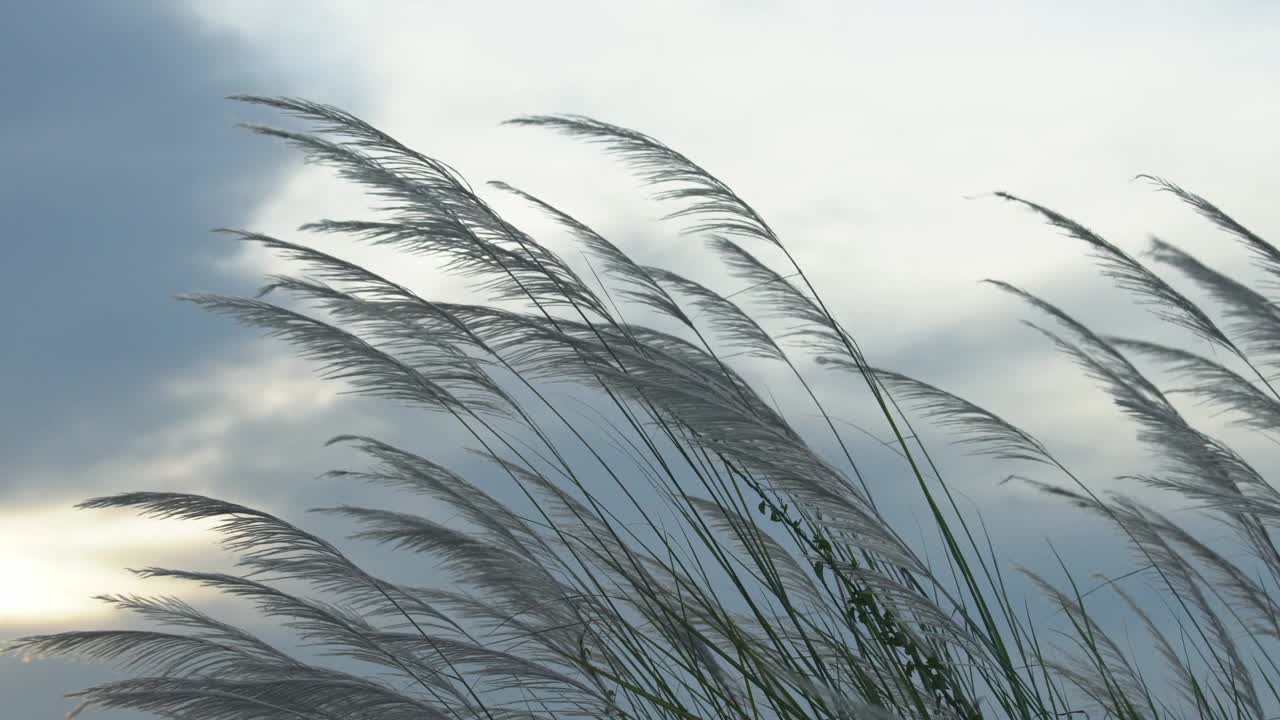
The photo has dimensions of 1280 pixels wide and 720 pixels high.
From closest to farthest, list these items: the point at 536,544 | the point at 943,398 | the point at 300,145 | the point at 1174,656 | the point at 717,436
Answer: the point at 717,436 → the point at 300,145 → the point at 943,398 → the point at 536,544 → the point at 1174,656

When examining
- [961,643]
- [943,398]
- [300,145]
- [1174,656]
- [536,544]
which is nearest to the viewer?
[961,643]

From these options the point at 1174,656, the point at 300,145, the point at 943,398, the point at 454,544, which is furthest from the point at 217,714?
the point at 1174,656

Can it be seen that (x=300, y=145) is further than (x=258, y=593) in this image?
No

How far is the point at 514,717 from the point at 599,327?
3.30ft

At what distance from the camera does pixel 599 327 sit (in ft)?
7.91

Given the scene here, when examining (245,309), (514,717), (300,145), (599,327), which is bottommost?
(514,717)

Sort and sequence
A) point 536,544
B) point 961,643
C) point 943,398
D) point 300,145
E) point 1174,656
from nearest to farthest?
point 961,643 < point 300,145 < point 943,398 < point 536,544 < point 1174,656

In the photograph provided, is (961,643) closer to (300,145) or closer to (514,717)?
(514,717)

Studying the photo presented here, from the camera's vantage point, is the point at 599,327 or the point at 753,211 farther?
the point at 753,211

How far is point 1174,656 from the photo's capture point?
343 cm

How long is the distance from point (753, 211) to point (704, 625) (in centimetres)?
99

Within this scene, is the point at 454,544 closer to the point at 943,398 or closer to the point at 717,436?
the point at 717,436

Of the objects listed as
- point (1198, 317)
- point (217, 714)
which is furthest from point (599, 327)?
point (1198, 317)

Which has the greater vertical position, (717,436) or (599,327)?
(599,327)
